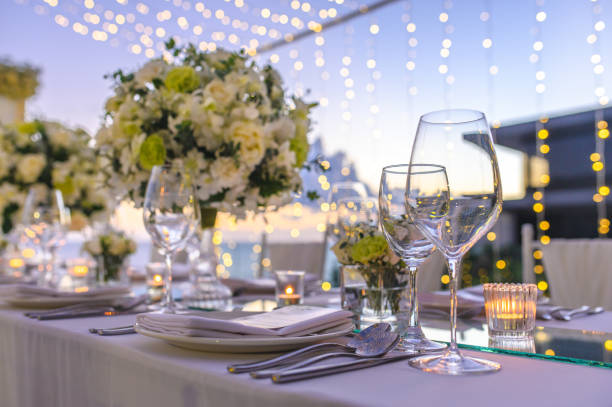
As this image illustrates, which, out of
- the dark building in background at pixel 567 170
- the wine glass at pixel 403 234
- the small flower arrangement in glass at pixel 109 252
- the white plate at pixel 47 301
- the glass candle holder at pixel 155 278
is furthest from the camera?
the dark building in background at pixel 567 170

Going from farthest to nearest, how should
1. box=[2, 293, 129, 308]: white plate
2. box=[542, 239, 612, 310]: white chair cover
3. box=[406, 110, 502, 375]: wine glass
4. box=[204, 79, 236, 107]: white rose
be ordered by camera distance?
box=[542, 239, 612, 310]: white chair cover → box=[204, 79, 236, 107]: white rose → box=[2, 293, 129, 308]: white plate → box=[406, 110, 502, 375]: wine glass

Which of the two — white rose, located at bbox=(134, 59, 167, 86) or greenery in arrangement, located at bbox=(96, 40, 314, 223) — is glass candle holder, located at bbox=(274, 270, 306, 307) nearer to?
greenery in arrangement, located at bbox=(96, 40, 314, 223)

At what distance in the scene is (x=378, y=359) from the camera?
637 mm

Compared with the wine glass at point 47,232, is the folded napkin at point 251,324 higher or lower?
lower

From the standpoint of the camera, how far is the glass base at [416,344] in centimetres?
73

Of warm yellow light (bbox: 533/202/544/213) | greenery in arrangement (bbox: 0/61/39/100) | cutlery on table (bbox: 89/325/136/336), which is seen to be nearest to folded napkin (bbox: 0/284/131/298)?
cutlery on table (bbox: 89/325/136/336)

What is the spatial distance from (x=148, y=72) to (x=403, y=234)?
3.02ft

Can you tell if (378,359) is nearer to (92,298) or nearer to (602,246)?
(92,298)

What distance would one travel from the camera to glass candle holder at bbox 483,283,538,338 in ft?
2.76

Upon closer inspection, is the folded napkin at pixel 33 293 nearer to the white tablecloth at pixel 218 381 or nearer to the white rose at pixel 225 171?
the white tablecloth at pixel 218 381

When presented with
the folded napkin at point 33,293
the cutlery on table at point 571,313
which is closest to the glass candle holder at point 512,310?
the cutlery on table at point 571,313

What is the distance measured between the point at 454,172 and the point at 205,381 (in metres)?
0.39

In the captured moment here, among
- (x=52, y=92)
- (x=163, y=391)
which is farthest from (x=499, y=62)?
(x=52, y=92)

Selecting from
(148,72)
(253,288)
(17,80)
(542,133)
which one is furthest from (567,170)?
(17,80)
